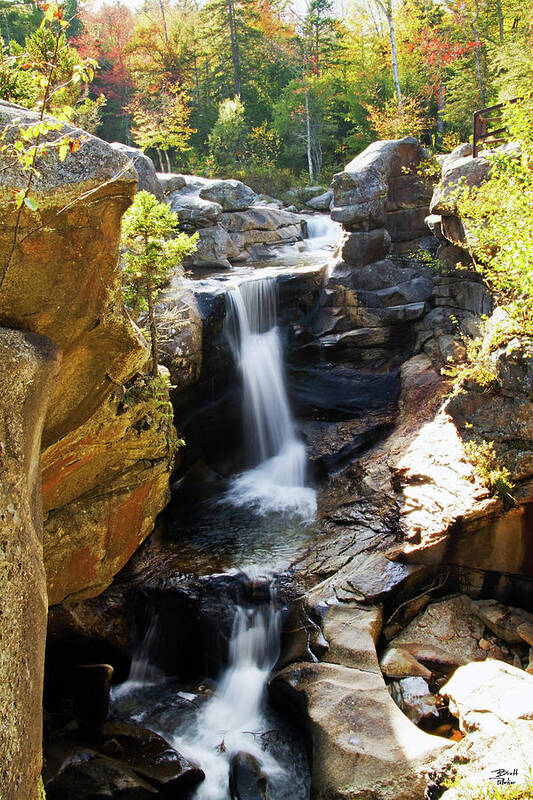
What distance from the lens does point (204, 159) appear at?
95.5 ft

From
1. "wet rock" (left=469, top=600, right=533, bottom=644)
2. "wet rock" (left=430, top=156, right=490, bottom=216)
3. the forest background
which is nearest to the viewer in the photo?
"wet rock" (left=469, top=600, right=533, bottom=644)

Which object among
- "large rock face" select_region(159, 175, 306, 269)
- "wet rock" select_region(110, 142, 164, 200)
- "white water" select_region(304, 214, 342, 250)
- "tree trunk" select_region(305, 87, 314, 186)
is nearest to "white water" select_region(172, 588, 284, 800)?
"large rock face" select_region(159, 175, 306, 269)

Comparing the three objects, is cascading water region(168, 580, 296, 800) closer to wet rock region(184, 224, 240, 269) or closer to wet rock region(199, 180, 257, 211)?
wet rock region(184, 224, 240, 269)

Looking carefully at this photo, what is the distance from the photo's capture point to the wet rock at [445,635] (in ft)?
25.8

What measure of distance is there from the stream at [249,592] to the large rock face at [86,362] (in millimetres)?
1671

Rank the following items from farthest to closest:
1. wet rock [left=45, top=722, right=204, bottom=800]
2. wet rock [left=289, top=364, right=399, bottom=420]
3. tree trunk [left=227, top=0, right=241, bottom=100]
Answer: tree trunk [left=227, top=0, right=241, bottom=100]
wet rock [left=289, top=364, right=399, bottom=420]
wet rock [left=45, top=722, right=204, bottom=800]

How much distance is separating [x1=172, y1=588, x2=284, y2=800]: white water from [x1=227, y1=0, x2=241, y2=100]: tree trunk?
29.1 m

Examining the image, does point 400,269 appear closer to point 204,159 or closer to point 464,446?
point 464,446

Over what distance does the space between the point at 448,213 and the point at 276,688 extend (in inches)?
421

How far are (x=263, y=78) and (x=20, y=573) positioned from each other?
1376 inches

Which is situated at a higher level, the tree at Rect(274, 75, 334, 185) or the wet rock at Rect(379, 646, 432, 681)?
the tree at Rect(274, 75, 334, 185)

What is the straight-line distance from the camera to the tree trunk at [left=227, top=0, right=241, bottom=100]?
29891mm

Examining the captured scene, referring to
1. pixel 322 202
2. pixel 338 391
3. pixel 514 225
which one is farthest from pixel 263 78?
pixel 514 225

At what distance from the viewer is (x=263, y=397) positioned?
14023 millimetres
